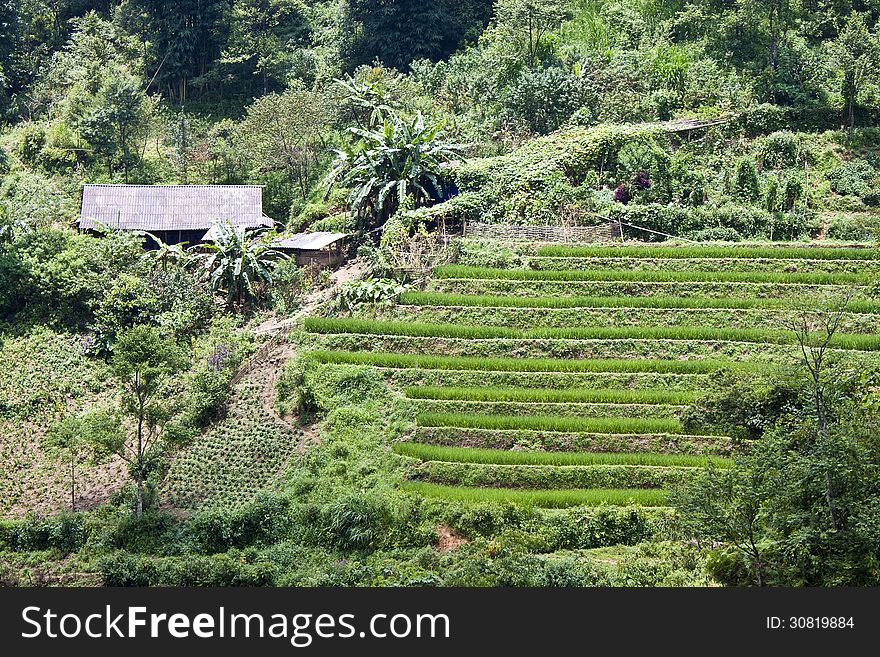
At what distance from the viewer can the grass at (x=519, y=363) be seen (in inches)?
1130

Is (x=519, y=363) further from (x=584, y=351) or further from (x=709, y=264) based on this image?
(x=709, y=264)

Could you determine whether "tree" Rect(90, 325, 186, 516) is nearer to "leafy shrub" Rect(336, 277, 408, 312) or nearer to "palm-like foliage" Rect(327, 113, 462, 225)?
"leafy shrub" Rect(336, 277, 408, 312)

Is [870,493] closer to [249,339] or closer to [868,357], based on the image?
[868,357]

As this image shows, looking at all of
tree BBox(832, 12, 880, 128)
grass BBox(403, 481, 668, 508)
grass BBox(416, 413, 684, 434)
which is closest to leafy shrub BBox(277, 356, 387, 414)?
grass BBox(416, 413, 684, 434)

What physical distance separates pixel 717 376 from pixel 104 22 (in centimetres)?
3469

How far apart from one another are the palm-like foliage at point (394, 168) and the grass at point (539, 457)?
Answer: 35.9 ft

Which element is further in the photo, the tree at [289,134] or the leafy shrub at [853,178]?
the tree at [289,134]

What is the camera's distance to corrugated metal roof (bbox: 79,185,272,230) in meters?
38.7

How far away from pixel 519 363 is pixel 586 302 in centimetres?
290

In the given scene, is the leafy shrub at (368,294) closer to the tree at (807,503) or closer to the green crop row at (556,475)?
the green crop row at (556,475)

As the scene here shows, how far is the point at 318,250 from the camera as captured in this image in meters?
36.7

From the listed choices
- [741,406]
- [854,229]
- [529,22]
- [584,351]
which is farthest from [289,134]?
[741,406]

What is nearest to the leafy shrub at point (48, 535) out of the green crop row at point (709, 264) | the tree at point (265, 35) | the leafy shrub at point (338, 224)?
the green crop row at point (709, 264)

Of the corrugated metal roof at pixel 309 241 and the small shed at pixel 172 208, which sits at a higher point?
the small shed at pixel 172 208
